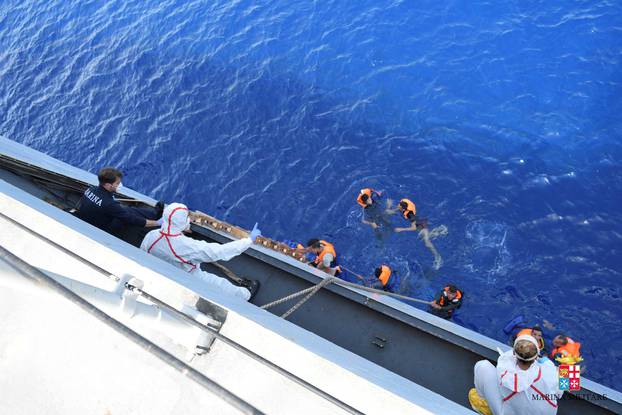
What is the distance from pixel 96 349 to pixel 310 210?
8.39m

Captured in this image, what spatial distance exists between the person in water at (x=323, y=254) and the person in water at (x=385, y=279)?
79cm

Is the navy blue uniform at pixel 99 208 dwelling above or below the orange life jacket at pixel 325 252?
below

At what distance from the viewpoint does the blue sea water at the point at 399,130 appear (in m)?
9.33

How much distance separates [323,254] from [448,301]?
2.62 meters

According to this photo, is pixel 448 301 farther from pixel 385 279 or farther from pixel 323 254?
pixel 323 254

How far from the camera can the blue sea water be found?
9.33 m

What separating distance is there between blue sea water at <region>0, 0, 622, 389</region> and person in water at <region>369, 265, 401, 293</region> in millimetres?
245

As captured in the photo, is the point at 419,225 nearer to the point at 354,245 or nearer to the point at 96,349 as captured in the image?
the point at 354,245

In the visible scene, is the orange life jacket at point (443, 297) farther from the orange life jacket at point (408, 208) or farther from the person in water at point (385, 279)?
the orange life jacket at point (408, 208)

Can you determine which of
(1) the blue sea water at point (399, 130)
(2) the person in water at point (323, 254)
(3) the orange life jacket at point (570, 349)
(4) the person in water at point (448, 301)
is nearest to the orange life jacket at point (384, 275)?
(1) the blue sea water at point (399, 130)

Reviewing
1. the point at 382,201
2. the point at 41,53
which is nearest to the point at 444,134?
the point at 382,201

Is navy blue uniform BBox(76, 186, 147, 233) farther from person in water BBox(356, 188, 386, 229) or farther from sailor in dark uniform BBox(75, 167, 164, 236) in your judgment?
person in water BBox(356, 188, 386, 229)

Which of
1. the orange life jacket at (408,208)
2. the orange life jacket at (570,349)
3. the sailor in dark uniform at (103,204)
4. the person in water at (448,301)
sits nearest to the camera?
the sailor in dark uniform at (103,204)

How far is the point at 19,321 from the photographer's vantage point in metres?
3.43
